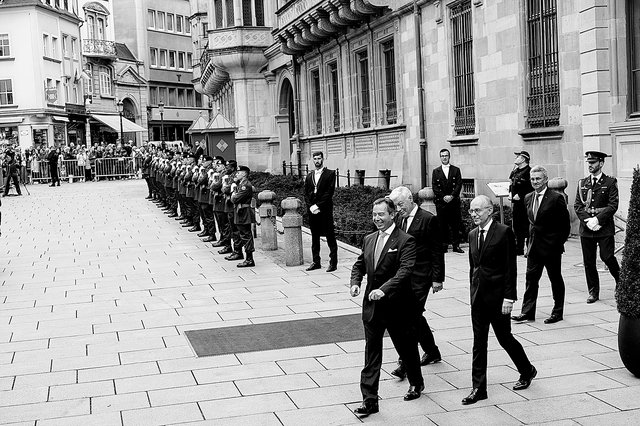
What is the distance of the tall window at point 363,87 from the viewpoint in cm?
2895

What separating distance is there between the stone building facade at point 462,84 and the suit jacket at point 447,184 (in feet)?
6.67

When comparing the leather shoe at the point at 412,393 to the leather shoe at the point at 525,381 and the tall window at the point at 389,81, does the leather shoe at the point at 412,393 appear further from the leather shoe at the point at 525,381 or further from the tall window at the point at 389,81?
the tall window at the point at 389,81

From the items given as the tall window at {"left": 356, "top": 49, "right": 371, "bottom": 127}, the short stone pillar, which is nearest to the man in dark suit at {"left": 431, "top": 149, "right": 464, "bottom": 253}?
the short stone pillar

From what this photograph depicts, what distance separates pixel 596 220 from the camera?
11156 millimetres

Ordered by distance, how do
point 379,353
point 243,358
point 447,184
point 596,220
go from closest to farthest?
point 379,353, point 243,358, point 596,220, point 447,184

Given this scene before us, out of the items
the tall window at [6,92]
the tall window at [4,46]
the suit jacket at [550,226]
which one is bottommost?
the suit jacket at [550,226]

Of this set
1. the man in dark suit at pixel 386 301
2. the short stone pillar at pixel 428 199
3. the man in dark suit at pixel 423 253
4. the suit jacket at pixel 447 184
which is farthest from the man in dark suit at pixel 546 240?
the suit jacket at pixel 447 184

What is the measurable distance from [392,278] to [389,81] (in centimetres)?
2010

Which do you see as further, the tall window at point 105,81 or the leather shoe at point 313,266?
the tall window at point 105,81

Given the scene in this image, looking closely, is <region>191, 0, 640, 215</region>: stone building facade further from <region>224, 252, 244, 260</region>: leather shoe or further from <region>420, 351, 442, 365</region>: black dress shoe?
<region>420, 351, 442, 365</region>: black dress shoe

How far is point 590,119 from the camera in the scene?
1611 cm

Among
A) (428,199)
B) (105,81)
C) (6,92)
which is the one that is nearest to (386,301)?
(428,199)

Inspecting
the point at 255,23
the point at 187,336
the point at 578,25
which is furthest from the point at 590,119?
the point at 255,23

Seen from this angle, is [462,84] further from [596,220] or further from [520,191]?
[596,220]
